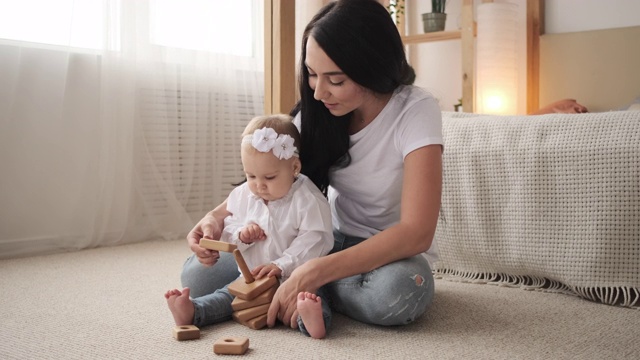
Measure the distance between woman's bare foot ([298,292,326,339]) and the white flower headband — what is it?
11.7 inches

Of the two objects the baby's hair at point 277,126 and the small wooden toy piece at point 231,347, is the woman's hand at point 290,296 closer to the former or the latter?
the small wooden toy piece at point 231,347

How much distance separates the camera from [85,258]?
220 cm

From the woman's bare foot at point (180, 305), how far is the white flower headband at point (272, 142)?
0.32 meters

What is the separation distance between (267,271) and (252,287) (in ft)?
0.17

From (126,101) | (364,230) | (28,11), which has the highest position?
(28,11)

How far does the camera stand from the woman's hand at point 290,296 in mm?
1264

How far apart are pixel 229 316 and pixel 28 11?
145 cm

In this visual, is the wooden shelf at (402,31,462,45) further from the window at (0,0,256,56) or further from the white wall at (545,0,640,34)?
the window at (0,0,256,56)

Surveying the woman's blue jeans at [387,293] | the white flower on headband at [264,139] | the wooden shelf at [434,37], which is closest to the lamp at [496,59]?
the wooden shelf at [434,37]

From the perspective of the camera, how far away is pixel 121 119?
8.16 ft

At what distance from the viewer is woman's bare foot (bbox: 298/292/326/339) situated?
4.00ft

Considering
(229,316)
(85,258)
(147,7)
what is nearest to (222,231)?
(229,316)

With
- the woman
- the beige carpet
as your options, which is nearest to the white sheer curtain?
the beige carpet

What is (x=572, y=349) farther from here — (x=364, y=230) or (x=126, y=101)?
(x=126, y=101)
